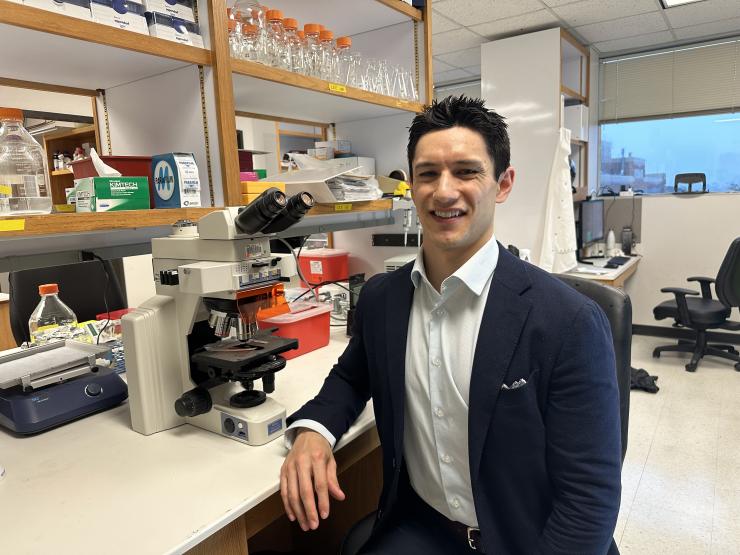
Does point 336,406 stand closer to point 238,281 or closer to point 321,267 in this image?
point 238,281

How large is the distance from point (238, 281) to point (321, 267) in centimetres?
139

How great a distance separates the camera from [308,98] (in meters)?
1.95

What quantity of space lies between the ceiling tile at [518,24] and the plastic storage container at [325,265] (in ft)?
8.12

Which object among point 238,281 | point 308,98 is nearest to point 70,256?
point 238,281

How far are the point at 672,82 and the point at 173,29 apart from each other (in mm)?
4872

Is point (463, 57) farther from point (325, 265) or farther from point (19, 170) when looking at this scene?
point (19, 170)

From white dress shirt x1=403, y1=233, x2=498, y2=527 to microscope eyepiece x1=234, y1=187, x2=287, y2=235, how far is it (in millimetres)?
394

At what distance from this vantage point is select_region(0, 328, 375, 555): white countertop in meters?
0.86

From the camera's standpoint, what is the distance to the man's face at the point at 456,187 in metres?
1.09

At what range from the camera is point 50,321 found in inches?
88.6

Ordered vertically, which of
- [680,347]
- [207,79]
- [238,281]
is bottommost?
[680,347]

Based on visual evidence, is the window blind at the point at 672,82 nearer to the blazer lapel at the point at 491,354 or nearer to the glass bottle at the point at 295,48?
the glass bottle at the point at 295,48

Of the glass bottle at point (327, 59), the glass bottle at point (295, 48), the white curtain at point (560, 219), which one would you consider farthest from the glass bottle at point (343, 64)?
the white curtain at point (560, 219)

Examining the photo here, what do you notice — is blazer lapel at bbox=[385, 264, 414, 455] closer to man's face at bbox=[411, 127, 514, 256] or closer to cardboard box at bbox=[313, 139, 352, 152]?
man's face at bbox=[411, 127, 514, 256]
